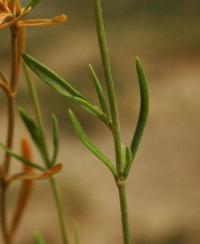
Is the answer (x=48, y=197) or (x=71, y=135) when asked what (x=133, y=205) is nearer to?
(x=48, y=197)

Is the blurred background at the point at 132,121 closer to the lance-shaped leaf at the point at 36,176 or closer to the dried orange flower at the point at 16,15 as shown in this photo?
the lance-shaped leaf at the point at 36,176

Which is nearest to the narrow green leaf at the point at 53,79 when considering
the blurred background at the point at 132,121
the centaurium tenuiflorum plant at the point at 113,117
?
the centaurium tenuiflorum plant at the point at 113,117

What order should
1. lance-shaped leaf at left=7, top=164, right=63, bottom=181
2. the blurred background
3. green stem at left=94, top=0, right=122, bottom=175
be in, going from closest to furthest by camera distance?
green stem at left=94, top=0, right=122, bottom=175 → lance-shaped leaf at left=7, top=164, right=63, bottom=181 → the blurred background

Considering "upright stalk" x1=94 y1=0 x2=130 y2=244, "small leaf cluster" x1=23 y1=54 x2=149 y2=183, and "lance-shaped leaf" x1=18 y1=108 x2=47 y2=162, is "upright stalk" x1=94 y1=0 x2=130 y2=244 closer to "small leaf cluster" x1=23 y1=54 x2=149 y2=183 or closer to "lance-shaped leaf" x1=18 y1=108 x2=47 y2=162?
"small leaf cluster" x1=23 y1=54 x2=149 y2=183

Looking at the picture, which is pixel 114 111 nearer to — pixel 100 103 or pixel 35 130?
pixel 100 103

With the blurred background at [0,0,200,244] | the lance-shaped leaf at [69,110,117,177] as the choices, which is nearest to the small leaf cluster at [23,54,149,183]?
the lance-shaped leaf at [69,110,117,177]

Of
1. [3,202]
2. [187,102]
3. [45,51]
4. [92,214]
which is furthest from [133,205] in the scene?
[3,202]
